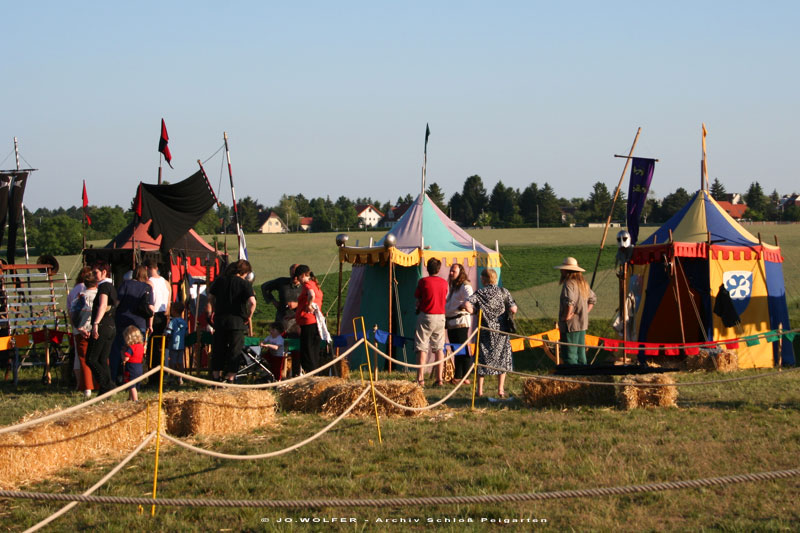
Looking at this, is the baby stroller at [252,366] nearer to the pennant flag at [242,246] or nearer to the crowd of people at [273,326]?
the crowd of people at [273,326]

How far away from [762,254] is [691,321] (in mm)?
1435

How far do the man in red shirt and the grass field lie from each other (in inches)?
22.9

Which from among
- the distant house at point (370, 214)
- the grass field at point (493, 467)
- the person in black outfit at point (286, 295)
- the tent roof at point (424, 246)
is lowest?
the grass field at point (493, 467)

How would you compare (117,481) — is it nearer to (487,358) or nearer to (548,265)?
(487,358)

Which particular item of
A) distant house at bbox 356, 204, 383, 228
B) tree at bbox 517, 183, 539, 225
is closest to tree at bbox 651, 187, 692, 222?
tree at bbox 517, 183, 539, 225

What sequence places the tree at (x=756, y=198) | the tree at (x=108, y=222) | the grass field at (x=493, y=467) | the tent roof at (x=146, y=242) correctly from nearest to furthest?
1. the grass field at (x=493, y=467)
2. the tent roof at (x=146, y=242)
3. the tree at (x=108, y=222)
4. the tree at (x=756, y=198)

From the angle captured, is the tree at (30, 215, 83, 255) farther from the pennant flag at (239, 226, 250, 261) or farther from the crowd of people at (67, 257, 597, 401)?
the crowd of people at (67, 257, 597, 401)

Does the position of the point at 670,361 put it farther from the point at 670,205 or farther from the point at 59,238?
the point at 670,205

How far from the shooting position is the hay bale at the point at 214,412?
21.7ft

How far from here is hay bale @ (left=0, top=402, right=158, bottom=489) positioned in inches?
207

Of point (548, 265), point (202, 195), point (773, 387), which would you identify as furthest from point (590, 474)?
point (548, 265)

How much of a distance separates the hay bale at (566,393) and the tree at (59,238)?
40.6 metres

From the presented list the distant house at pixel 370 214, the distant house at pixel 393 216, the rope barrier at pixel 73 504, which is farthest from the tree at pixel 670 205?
the rope barrier at pixel 73 504

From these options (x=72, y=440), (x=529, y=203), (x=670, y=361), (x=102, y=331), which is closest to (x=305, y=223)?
(x=529, y=203)
